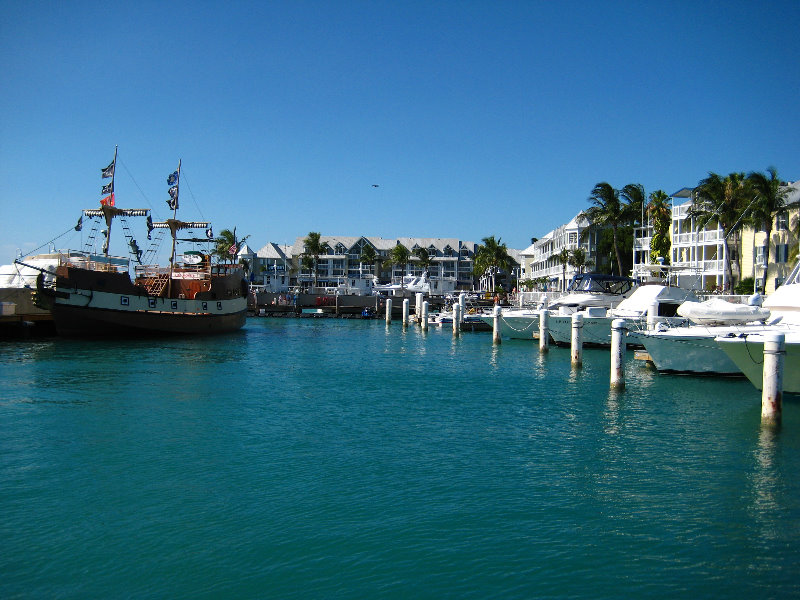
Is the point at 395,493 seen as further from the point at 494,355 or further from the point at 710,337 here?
the point at 494,355

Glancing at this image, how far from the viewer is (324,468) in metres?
13.6

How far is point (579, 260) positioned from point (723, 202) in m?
28.5

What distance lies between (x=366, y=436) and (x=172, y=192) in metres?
42.2

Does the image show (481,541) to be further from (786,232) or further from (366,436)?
(786,232)

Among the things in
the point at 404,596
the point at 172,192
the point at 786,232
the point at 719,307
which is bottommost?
the point at 404,596

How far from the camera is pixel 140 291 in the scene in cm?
4438

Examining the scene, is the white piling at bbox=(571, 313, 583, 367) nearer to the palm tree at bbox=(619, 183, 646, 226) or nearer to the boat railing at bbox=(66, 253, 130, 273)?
the boat railing at bbox=(66, 253, 130, 273)

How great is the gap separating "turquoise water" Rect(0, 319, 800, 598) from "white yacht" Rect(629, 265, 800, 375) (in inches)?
56.2

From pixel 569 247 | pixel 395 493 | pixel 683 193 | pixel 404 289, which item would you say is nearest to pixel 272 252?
pixel 404 289

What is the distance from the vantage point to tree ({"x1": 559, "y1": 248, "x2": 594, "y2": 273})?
79.6m

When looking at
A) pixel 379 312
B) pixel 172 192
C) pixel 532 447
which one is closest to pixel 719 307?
pixel 532 447

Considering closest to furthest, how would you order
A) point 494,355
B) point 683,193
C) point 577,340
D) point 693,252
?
1. point 577,340
2. point 494,355
3. point 693,252
4. point 683,193

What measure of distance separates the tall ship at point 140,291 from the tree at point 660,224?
42.0 m

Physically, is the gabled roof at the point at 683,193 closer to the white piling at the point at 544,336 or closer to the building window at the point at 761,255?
the building window at the point at 761,255
